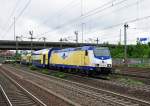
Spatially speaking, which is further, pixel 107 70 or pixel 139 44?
pixel 139 44

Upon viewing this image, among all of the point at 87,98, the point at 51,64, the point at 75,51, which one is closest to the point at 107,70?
the point at 75,51

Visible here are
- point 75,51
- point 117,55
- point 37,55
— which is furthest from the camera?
point 117,55

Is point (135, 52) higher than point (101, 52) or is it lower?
higher

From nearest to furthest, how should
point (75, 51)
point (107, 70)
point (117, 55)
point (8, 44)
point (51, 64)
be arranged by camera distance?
point (107, 70)
point (75, 51)
point (51, 64)
point (117, 55)
point (8, 44)

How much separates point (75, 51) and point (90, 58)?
16.2ft

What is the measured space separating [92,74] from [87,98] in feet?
51.1

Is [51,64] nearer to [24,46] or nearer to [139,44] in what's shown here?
[139,44]

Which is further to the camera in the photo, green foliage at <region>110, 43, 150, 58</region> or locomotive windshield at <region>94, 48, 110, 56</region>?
green foliage at <region>110, 43, 150, 58</region>

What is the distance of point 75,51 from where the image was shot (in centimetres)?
3666

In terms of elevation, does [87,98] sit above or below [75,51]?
below

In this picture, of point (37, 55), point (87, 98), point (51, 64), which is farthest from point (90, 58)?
point (37, 55)

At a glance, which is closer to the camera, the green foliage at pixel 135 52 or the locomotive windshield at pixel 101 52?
the locomotive windshield at pixel 101 52

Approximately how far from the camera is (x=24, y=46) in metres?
111

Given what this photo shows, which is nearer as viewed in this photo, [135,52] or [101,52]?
[101,52]
